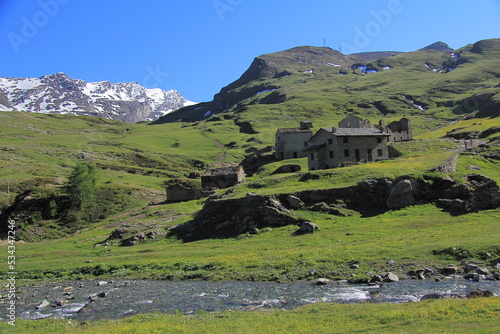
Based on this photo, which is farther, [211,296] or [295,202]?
[295,202]

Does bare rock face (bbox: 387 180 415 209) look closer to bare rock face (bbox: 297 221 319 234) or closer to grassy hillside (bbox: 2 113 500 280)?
grassy hillside (bbox: 2 113 500 280)

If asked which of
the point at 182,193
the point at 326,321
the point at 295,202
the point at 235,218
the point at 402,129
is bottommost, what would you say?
the point at 326,321

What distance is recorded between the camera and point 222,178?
92500mm

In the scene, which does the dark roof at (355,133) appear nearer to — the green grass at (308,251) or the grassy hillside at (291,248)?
the grassy hillside at (291,248)

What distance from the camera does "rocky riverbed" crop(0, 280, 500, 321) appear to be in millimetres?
24641

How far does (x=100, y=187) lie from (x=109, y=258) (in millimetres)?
56472

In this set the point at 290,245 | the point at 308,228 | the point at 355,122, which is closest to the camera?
the point at 290,245

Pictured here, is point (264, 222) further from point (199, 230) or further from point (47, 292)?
point (47, 292)

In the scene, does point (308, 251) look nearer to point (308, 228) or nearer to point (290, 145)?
point (308, 228)

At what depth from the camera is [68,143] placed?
623 feet

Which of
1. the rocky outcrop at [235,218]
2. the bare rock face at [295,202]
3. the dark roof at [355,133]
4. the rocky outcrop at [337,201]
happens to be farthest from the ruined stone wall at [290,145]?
the bare rock face at [295,202]

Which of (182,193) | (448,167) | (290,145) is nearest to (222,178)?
(182,193)

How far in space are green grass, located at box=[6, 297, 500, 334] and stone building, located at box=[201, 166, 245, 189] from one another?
2682 inches

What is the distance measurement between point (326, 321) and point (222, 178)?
2920 inches
